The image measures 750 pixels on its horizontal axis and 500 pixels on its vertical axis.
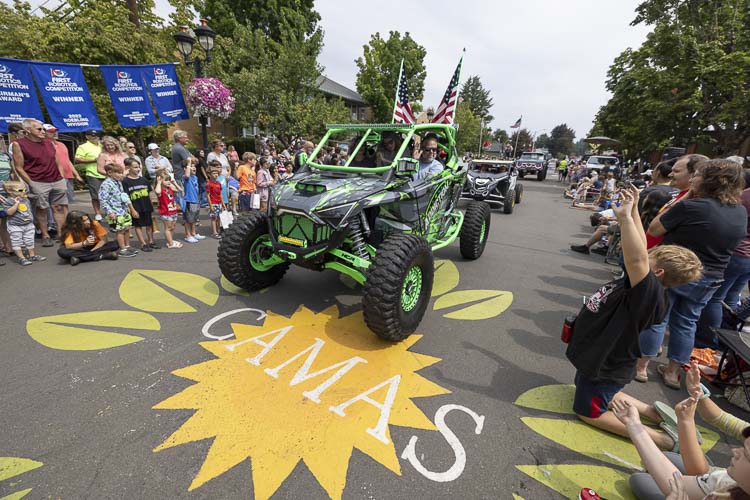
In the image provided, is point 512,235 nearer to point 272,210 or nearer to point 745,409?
point 745,409

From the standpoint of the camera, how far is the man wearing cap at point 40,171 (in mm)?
5375

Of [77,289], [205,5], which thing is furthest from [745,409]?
[205,5]

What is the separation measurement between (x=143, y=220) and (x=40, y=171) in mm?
1737

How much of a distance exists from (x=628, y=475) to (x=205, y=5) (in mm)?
31232

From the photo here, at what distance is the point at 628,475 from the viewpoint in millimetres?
2084

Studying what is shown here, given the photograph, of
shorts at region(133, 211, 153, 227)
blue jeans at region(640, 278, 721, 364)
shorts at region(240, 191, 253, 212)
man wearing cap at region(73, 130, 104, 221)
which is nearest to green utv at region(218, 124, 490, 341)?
blue jeans at region(640, 278, 721, 364)

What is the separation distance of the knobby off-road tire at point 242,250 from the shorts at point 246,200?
14.9 feet

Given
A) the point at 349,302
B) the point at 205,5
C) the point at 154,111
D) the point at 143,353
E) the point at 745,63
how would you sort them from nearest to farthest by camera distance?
1. the point at 143,353
2. the point at 349,302
3. the point at 154,111
4. the point at 745,63
5. the point at 205,5

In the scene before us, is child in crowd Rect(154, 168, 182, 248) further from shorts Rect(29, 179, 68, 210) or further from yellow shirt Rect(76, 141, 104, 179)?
yellow shirt Rect(76, 141, 104, 179)

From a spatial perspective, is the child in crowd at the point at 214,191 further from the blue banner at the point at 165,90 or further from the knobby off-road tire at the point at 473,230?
the knobby off-road tire at the point at 473,230

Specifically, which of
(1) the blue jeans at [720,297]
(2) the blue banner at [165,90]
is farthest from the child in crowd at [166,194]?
(1) the blue jeans at [720,297]

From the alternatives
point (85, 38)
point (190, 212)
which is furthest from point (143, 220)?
point (85, 38)

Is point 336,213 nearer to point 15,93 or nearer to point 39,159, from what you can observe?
point 39,159

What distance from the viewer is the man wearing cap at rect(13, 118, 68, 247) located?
5.38 meters
